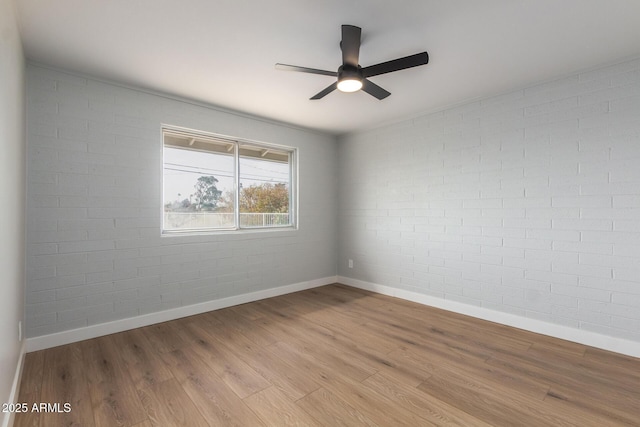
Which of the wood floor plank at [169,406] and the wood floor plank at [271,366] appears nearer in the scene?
the wood floor plank at [169,406]

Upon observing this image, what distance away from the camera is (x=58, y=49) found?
243 cm

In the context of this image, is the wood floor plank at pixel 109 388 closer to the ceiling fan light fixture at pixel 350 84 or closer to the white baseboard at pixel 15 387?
the white baseboard at pixel 15 387

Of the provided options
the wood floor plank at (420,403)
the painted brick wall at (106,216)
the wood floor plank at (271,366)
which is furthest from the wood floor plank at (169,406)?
the painted brick wall at (106,216)

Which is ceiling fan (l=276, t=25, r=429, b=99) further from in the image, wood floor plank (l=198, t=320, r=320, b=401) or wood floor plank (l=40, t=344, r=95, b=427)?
wood floor plank (l=40, t=344, r=95, b=427)

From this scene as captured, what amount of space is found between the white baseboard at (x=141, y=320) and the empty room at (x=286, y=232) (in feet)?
0.08

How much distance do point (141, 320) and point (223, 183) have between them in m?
1.90

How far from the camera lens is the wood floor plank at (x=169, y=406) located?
5.68 feet

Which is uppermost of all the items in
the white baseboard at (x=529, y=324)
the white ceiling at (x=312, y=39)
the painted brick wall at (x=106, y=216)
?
the white ceiling at (x=312, y=39)

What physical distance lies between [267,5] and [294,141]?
271 cm

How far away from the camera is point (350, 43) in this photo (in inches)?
83.8

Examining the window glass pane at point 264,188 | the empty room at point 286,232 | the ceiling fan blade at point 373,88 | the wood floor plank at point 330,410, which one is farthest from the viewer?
the window glass pane at point 264,188

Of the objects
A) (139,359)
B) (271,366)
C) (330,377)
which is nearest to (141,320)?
(139,359)

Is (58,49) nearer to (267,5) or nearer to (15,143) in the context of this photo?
(15,143)

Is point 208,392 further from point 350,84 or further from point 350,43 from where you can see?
point 350,43
